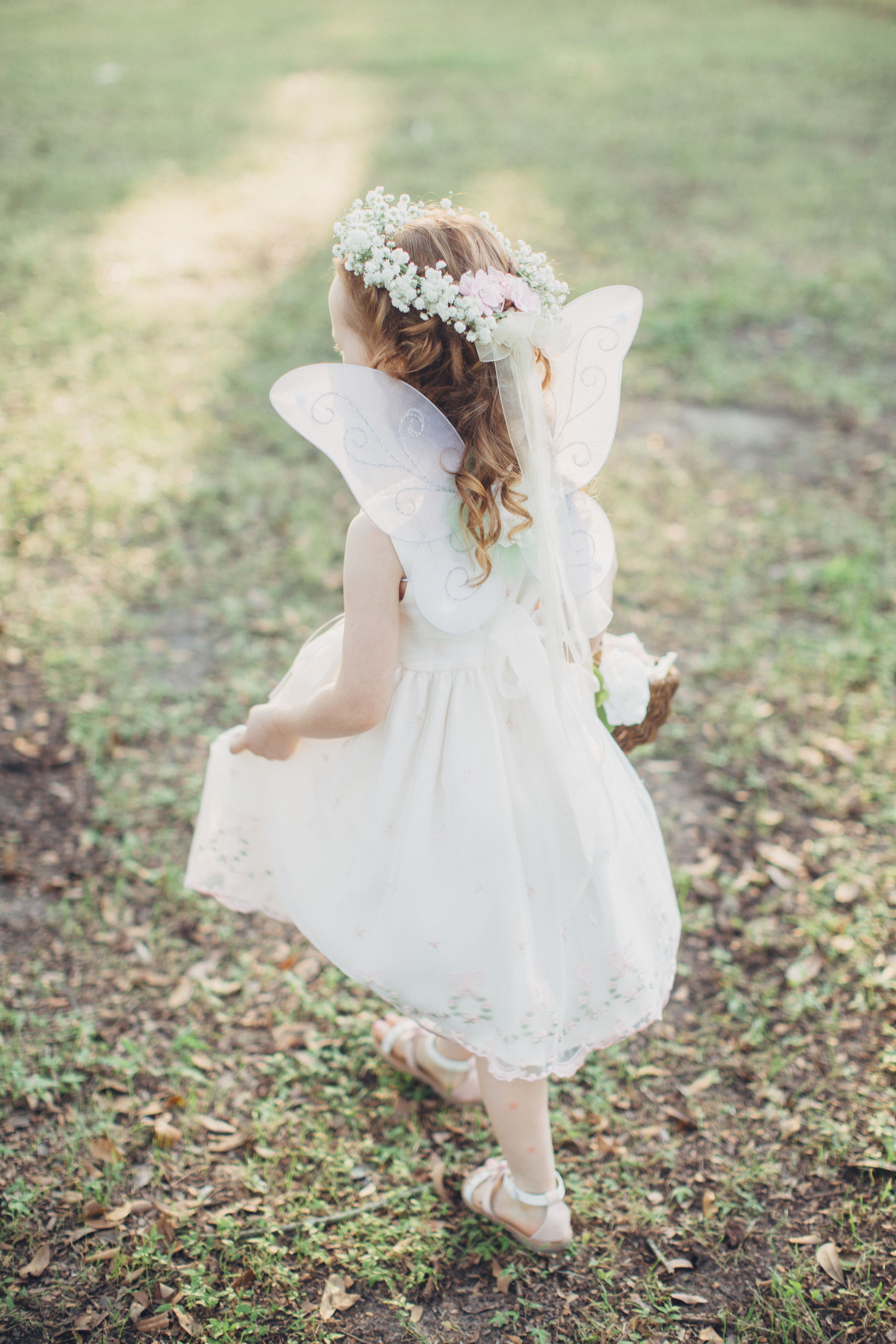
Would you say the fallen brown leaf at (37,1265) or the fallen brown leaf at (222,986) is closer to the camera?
the fallen brown leaf at (37,1265)

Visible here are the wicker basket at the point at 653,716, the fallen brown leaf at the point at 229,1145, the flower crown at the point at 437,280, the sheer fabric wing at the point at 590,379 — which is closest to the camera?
the flower crown at the point at 437,280

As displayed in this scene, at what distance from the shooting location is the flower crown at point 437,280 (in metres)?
1.43

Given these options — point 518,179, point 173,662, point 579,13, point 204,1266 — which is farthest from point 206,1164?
point 579,13

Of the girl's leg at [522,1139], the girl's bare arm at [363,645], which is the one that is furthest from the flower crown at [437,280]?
the girl's leg at [522,1139]

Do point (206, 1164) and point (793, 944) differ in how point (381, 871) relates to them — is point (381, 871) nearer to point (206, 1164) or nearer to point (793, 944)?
point (206, 1164)

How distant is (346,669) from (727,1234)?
143 centimetres

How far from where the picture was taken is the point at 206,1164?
2070mm

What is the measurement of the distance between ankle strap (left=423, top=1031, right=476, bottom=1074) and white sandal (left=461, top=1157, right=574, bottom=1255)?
26 centimetres

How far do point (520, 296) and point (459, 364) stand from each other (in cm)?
14

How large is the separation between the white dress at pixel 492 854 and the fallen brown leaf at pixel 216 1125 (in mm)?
677

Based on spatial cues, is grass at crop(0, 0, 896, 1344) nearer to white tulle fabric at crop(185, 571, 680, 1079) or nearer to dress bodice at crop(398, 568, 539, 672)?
white tulle fabric at crop(185, 571, 680, 1079)

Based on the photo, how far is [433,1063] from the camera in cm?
220

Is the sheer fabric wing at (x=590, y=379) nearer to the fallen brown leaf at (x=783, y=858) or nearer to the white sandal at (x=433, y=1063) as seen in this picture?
the white sandal at (x=433, y=1063)

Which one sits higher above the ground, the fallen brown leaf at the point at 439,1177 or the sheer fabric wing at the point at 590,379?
the sheer fabric wing at the point at 590,379
